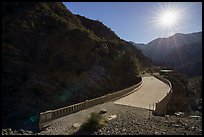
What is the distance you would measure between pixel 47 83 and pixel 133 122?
2174 cm

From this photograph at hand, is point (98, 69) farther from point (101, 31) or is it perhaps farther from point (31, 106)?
point (101, 31)

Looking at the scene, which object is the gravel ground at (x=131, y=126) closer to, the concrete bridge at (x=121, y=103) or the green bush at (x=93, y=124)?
the green bush at (x=93, y=124)

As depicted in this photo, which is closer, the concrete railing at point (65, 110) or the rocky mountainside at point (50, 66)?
the concrete railing at point (65, 110)

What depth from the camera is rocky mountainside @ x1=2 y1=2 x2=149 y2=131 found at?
33.5 m

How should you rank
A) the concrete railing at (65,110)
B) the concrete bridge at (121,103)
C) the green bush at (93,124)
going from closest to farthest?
the green bush at (93,124)
the concrete railing at (65,110)
the concrete bridge at (121,103)

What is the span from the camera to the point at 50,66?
3691 cm

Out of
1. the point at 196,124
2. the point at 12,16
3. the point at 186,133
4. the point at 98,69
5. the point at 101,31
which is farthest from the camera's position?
the point at 101,31

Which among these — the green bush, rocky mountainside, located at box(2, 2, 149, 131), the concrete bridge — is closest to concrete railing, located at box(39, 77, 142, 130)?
the concrete bridge

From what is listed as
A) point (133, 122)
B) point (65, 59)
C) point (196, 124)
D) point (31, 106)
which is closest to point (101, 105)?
point (133, 122)

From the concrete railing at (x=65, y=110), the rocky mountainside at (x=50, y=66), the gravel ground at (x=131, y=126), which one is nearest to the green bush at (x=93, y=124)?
the gravel ground at (x=131, y=126)

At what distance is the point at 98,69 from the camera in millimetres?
37000

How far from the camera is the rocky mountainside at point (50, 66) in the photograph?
3347 cm

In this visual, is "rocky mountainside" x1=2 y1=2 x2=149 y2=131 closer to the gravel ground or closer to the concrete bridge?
the concrete bridge

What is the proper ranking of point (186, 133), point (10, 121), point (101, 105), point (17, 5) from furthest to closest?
1. point (17, 5)
2. point (10, 121)
3. point (101, 105)
4. point (186, 133)
